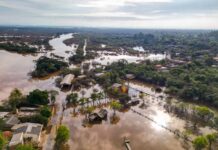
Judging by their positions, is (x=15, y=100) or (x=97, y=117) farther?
(x=15, y=100)

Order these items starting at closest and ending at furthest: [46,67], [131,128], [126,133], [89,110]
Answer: [126,133], [131,128], [89,110], [46,67]

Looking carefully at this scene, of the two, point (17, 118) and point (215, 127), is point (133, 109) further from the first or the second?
point (17, 118)

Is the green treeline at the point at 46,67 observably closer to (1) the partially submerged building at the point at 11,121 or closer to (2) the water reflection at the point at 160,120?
(1) the partially submerged building at the point at 11,121

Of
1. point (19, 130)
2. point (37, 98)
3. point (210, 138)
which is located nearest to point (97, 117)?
point (37, 98)

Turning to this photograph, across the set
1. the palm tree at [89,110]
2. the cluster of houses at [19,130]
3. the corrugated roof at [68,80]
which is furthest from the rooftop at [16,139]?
the corrugated roof at [68,80]

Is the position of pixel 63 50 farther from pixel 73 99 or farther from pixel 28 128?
pixel 28 128

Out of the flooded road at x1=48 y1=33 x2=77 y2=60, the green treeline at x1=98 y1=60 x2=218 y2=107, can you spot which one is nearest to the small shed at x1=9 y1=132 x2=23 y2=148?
the green treeline at x1=98 y1=60 x2=218 y2=107

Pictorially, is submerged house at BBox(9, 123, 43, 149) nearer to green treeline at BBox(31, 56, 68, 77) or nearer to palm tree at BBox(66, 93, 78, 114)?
palm tree at BBox(66, 93, 78, 114)

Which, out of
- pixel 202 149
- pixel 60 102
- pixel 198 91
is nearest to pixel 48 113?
pixel 60 102
